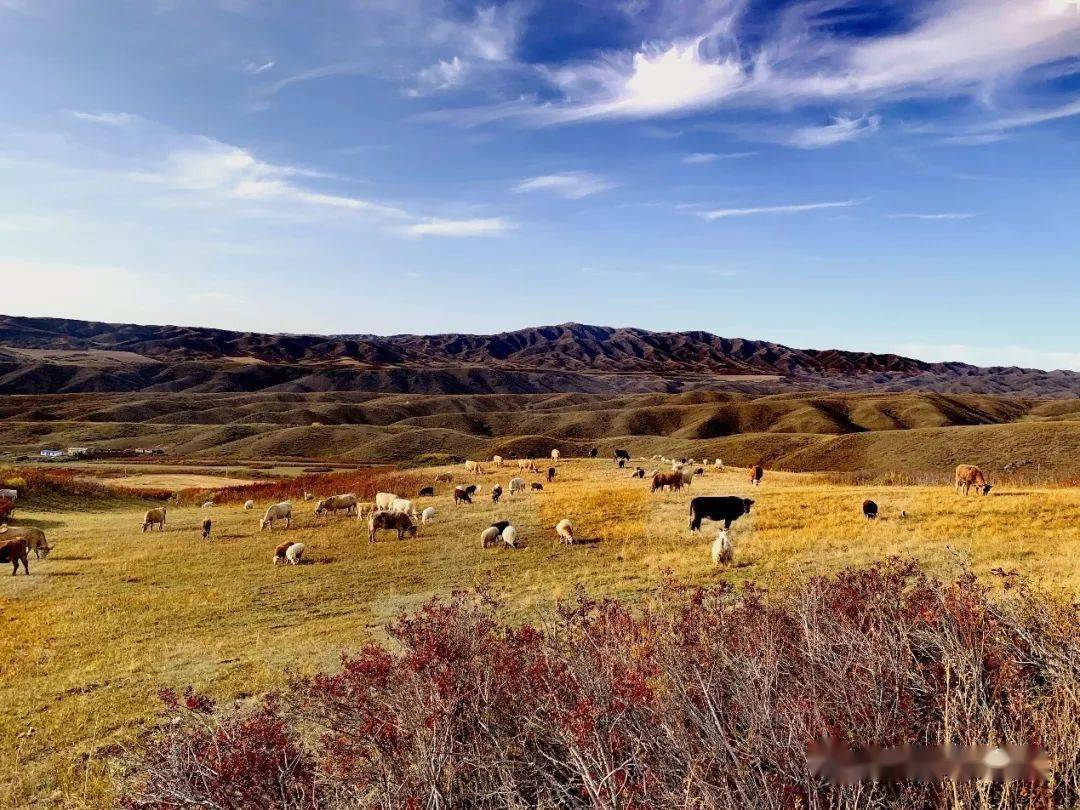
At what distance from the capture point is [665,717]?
5.72 meters

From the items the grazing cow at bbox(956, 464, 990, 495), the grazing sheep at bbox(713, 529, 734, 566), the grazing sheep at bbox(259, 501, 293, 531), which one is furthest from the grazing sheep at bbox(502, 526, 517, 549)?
the grazing cow at bbox(956, 464, 990, 495)

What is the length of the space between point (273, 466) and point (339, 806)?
264 feet

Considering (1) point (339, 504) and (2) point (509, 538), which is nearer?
(2) point (509, 538)

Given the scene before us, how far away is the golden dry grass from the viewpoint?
35.0 ft

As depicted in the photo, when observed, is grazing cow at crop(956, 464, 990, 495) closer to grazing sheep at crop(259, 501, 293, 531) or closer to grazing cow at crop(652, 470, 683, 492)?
grazing cow at crop(652, 470, 683, 492)

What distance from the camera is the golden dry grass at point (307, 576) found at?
35.0 feet

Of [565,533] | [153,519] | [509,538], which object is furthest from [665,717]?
[153,519]

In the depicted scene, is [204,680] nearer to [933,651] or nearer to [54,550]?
[933,651]

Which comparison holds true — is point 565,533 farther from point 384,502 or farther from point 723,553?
point 384,502

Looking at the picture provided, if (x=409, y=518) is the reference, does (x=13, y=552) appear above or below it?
below

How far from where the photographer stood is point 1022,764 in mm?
4352

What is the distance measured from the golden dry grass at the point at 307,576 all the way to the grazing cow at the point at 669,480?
397 cm

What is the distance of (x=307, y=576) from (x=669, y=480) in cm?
2042

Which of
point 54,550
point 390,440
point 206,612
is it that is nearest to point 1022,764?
point 206,612
